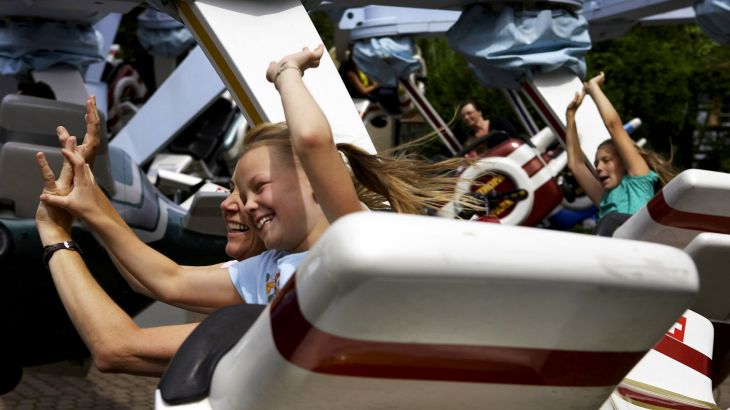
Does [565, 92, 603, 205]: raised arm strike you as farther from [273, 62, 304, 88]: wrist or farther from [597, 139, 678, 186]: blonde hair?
[273, 62, 304, 88]: wrist

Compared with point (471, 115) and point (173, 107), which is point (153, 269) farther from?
point (471, 115)

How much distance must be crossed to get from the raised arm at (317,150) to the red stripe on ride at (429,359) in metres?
0.41

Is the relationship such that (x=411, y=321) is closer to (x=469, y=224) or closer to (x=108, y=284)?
(x=469, y=224)

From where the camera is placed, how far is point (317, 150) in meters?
1.66

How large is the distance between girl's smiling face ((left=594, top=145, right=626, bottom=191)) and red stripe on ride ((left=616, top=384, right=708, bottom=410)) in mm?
2376

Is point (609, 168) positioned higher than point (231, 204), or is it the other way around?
point (231, 204)

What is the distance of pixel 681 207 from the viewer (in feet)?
8.09

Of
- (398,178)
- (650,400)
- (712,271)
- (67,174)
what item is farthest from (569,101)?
(67,174)

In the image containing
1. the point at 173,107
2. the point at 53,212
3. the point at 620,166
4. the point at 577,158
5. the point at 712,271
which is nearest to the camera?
the point at 53,212

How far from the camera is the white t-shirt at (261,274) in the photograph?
1864 millimetres

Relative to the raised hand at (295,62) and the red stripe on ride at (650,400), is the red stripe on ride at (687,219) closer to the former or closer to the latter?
the red stripe on ride at (650,400)

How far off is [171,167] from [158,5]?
7191 mm

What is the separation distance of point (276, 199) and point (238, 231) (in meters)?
0.23

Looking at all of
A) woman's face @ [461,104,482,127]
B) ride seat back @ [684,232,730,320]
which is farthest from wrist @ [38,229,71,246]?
woman's face @ [461,104,482,127]
